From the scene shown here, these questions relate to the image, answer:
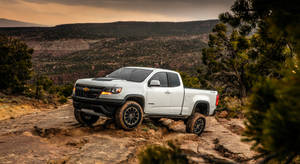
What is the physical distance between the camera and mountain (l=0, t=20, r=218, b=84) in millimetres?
45594

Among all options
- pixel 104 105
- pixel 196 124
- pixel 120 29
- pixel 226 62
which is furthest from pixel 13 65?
pixel 120 29

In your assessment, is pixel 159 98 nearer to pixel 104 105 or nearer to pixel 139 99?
pixel 139 99

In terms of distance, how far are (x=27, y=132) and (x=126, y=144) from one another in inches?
124

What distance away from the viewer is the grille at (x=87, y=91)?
6.96 m

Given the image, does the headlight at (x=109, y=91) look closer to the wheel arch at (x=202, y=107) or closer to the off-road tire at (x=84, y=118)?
the off-road tire at (x=84, y=118)

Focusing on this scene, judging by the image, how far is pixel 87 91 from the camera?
718 cm

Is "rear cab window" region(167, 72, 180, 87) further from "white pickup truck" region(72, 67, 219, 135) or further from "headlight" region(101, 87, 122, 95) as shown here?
"headlight" region(101, 87, 122, 95)

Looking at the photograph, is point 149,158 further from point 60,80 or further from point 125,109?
point 60,80

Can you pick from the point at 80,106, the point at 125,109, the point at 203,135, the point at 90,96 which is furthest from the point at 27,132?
the point at 203,135

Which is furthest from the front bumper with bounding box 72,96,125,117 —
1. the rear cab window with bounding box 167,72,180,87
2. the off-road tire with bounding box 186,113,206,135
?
the off-road tire with bounding box 186,113,206,135

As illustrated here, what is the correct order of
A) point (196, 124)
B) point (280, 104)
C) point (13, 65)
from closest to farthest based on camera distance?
point (280, 104) → point (196, 124) → point (13, 65)

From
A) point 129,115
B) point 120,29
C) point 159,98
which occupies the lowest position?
point 129,115

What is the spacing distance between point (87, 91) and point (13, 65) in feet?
47.5

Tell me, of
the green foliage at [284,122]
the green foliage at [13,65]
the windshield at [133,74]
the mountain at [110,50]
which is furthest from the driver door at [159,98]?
the mountain at [110,50]
